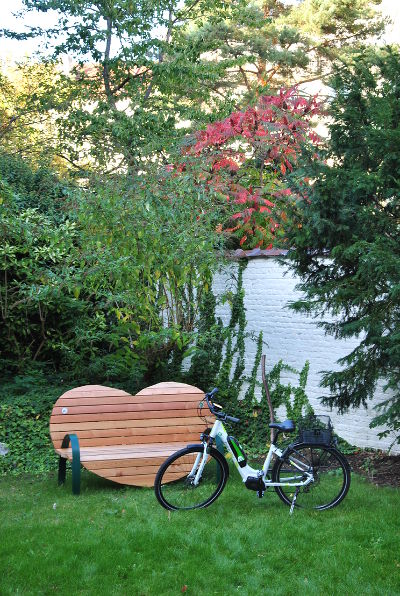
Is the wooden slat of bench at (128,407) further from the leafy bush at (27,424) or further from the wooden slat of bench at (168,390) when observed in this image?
the leafy bush at (27,424)

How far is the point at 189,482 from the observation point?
5.72m

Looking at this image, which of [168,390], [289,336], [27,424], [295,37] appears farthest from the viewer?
[295,37]

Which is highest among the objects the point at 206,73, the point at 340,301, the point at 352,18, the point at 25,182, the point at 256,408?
the point at 352,18

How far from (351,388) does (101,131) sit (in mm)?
9055

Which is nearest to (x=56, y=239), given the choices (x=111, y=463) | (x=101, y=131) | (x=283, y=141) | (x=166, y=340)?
(x=166, y=340)

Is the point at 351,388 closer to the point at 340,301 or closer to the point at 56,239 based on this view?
the point at 340,301

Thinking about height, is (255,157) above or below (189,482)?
above

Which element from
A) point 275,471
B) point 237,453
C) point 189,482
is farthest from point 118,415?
point 275,471

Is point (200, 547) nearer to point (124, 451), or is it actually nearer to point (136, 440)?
point (124, 451)

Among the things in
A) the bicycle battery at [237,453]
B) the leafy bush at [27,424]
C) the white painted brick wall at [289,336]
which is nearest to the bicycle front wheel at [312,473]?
the bicycle battery at [237,453]

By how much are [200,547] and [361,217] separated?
3.04 meters

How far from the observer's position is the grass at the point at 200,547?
4.24 m

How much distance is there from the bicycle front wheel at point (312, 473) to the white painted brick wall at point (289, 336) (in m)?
2.19

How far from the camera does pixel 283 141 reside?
11023mm
